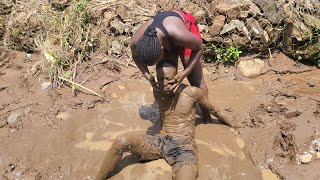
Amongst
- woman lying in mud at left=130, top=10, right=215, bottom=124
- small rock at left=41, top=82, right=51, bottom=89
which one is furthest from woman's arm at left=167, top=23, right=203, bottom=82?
small rock at left=41, top=82, right=51, bottom=89

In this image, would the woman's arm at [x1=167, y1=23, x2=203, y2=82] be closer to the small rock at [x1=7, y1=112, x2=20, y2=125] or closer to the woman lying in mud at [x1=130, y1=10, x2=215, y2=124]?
the woman lying in mud at [x1=130, y1=10, x2=215, y2=124]

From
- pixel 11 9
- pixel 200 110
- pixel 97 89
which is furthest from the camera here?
pixel 11 9

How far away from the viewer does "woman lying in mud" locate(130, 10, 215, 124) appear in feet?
9.98

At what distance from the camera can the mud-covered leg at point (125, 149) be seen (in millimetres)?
3145

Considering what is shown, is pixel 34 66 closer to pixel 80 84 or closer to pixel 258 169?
pixel 80 84

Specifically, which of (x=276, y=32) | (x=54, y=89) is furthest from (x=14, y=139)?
(x=276, y=32)

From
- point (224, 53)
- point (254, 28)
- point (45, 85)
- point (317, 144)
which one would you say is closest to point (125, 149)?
point (317, 144)

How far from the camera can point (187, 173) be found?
3043 mm

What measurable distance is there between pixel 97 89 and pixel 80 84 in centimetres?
26

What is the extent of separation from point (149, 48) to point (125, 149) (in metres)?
0.86

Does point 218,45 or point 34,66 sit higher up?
point 218,45

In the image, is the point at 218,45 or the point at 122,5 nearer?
the point at 218,45

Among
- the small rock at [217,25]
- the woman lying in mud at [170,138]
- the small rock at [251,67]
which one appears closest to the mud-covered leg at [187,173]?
the woman lying in mud at [170,138]

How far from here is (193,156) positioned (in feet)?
10.7
